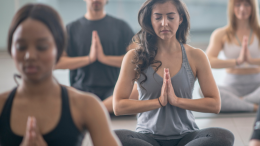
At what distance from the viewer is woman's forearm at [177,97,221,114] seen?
1.66 m

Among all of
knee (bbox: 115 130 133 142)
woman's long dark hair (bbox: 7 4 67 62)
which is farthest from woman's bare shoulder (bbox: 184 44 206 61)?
woman's long dark hair (bbox: 7 4 67 62)

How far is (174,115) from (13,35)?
973 millimetres

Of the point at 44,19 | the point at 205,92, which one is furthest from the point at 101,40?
the point at 44,19

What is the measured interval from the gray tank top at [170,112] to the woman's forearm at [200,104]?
0.09 meters

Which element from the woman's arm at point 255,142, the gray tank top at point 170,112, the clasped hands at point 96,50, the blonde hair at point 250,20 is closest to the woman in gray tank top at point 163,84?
the gray tank top at point 170,112

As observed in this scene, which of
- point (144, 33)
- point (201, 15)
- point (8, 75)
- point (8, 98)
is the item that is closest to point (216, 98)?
point (144, 33)

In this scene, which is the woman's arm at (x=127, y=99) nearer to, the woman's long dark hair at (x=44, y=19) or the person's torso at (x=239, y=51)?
the woman's long dark hair at (x=44, y=19)

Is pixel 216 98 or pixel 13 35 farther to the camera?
pixel 216 98

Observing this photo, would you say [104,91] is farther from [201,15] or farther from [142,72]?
[201,15]

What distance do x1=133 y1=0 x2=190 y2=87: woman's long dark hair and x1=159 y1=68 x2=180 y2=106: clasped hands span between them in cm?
13

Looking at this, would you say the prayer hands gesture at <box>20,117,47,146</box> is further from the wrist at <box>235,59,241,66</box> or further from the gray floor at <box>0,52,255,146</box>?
the wrist at <box>235,59,241,66</box>

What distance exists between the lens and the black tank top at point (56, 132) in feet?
3.49

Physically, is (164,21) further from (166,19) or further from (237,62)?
(237,62)

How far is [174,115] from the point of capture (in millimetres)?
1739
